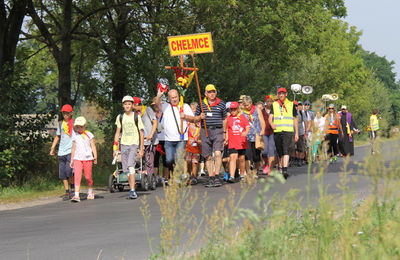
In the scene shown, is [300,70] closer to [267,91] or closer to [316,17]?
[316,17]

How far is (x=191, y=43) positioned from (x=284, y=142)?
11.2 ft

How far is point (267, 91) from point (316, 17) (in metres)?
8.69

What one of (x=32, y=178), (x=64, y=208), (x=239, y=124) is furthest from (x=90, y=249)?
(x=32, y=178)

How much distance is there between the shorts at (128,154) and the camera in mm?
12773

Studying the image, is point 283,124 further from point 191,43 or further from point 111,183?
point 111,183

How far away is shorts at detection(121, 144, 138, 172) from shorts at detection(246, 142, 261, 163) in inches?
170

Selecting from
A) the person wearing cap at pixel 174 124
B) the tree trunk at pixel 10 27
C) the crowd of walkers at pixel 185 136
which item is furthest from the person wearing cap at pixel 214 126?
the tree trunk at pixel 10 27

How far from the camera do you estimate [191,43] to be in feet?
53.8

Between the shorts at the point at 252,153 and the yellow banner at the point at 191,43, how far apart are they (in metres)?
2.66

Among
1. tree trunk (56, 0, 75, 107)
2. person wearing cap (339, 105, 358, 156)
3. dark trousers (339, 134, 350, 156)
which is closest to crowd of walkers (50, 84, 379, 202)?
tree trunk (56, 0, 75, 107)

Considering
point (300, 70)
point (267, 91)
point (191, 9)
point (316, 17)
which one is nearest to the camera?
point (191, 9)

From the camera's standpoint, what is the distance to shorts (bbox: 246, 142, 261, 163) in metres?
16.6

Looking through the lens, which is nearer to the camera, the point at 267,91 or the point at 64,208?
the point at 64,208

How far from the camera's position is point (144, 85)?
76.5 feet
